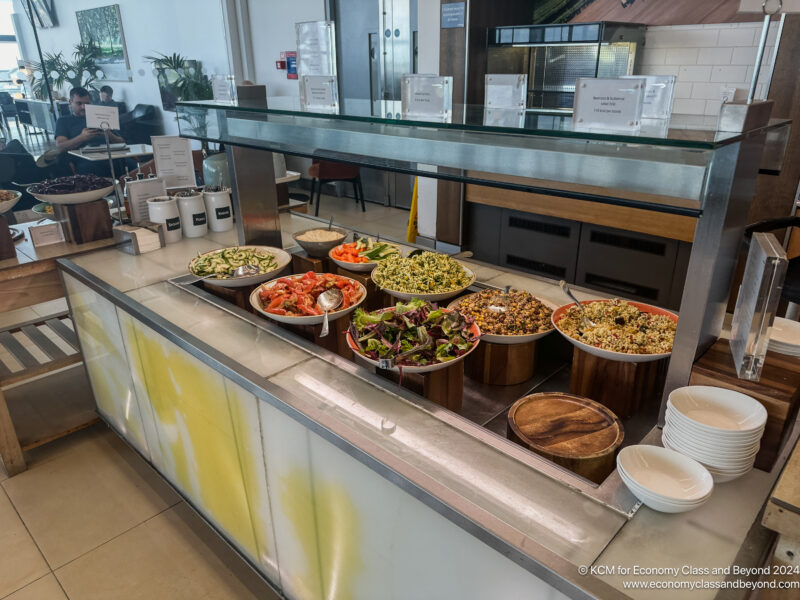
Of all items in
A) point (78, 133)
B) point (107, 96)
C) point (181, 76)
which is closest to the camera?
point (78, 133)

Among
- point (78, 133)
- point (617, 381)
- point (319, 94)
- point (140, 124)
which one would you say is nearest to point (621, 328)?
point (617, 381)

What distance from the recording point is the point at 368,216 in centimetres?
651

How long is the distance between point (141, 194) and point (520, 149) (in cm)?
207

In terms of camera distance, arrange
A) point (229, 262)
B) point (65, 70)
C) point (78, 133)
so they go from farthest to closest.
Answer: point (65, 70)
point (78, 133)
point (229, 262)

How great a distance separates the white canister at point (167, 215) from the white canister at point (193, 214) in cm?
3

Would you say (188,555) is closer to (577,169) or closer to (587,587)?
(587,587)

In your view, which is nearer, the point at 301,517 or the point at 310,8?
the point at 301,517

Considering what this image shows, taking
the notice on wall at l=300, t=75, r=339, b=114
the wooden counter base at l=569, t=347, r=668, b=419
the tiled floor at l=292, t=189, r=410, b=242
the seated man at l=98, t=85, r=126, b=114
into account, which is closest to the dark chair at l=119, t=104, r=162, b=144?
the seated man at l=98, t=85, r=126, b=114

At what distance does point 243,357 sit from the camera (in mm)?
1571

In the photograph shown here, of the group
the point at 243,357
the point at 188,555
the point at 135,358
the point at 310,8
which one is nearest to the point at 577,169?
the point at 243,357

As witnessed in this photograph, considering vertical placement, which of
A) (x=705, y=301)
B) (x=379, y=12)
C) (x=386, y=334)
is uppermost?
(x=379, y=12)

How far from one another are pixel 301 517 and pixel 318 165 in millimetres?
5271

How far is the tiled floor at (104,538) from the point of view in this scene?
1970mm

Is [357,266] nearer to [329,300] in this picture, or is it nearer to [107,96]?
[329,300]
